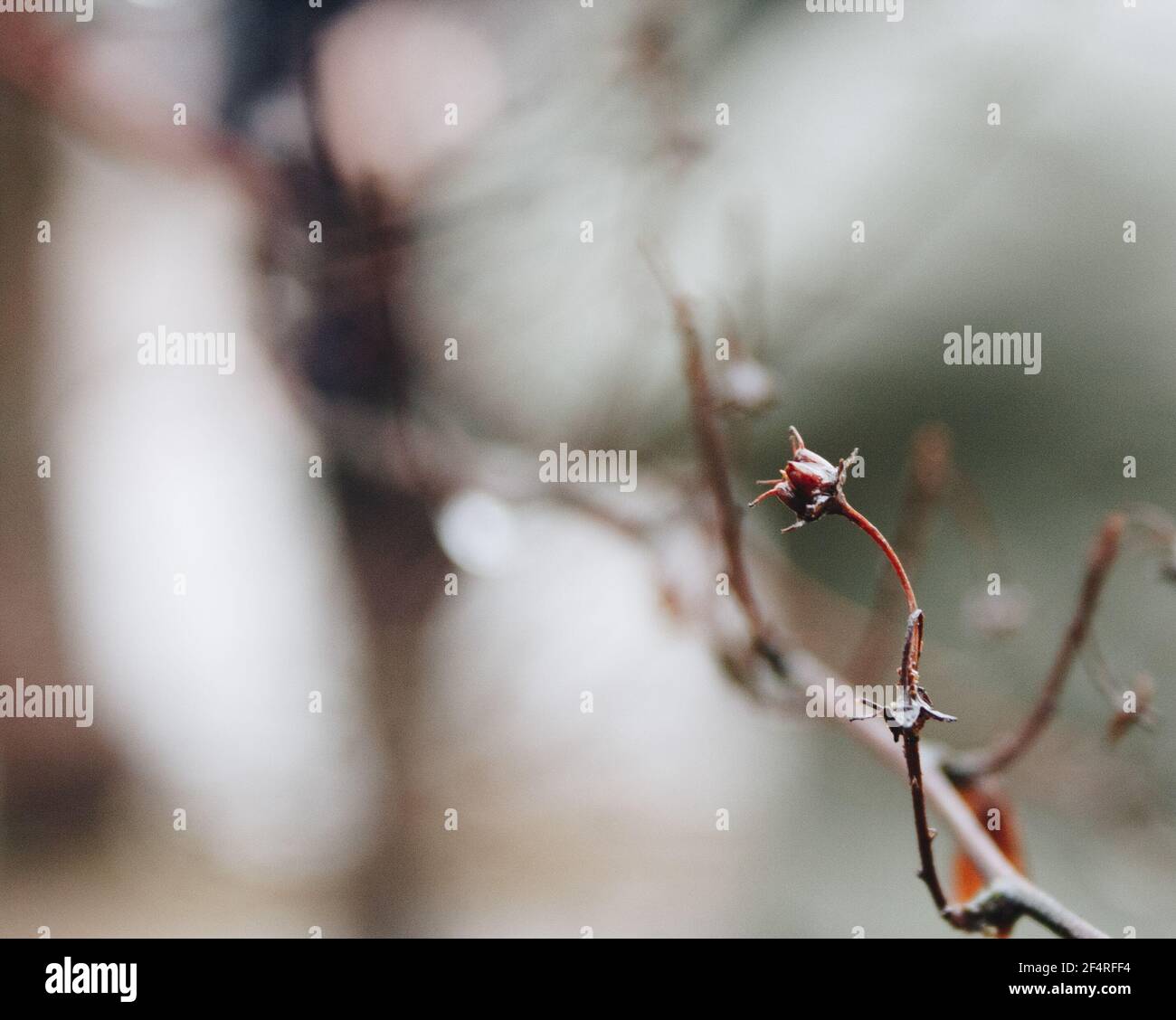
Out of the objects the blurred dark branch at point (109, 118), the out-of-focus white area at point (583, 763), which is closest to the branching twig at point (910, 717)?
the out-of-focus white area at point (583, 763)

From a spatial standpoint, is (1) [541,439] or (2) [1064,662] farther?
(1) [541,439]

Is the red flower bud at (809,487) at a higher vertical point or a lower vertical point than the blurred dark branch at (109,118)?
lower

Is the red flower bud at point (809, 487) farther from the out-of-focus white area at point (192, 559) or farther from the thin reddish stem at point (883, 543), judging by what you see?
the out-of-focus white area at point (192, 559)

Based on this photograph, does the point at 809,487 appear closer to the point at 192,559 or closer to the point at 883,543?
the point at 883,543

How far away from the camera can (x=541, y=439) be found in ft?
2.60

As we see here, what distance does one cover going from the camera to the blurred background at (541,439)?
65 centimetres

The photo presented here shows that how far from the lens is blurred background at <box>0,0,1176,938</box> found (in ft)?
2.12

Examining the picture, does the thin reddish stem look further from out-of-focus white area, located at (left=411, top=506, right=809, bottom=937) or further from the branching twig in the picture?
out-of-focus white area, located at (left=411, top=506, right=809, bottom=937)

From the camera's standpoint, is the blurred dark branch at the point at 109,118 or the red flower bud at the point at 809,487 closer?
the red flower bud at the point at 809,487

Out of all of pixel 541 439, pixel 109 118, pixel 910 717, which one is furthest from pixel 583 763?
pixel 910 717

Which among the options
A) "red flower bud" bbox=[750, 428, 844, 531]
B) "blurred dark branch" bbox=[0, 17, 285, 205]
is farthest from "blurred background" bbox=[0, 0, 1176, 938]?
"red flower bud" bbox=[750, 428, 844, 531]

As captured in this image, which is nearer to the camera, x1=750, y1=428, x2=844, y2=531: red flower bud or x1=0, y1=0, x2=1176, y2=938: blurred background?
x1=750, y1=428, x2=844, y2=531: red flower bud
